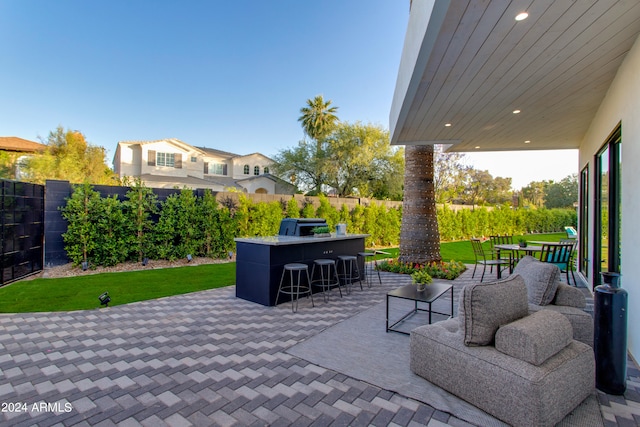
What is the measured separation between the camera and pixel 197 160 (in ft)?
77.8

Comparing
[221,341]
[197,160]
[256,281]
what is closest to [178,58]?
[197,160]

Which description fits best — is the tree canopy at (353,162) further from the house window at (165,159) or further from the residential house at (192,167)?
the house window at (165,159)

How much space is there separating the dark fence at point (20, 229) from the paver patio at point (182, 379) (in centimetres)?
248

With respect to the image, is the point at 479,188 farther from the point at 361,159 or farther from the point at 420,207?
the point at 420,207

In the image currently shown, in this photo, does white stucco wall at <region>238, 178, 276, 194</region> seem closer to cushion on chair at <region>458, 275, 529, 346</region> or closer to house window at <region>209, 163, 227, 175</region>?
house window at <region>209, 163, 227, 175</region>

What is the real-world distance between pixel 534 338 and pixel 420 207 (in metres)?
5.62

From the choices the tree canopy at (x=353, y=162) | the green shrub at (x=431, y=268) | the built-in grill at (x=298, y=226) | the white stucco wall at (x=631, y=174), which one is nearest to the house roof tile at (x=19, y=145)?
the tree canopy at (x=353, y=162)

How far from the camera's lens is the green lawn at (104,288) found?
15.7ft

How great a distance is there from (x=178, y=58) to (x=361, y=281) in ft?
47.0

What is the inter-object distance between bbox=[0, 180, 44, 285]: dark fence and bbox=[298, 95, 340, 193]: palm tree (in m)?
17.7

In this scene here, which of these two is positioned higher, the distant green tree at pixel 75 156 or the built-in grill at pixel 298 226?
the distant green tree at pixel 75 156

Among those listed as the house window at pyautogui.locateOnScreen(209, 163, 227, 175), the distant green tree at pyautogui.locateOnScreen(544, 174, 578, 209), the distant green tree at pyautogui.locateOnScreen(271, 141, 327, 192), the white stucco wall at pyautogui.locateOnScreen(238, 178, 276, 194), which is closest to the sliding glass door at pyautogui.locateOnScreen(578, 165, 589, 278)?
the distant green tree at pyautogui.locateOnScreen(271, 141, 327, 192)

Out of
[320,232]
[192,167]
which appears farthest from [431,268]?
[192,167]

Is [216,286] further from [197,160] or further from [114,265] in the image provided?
[197,160]
